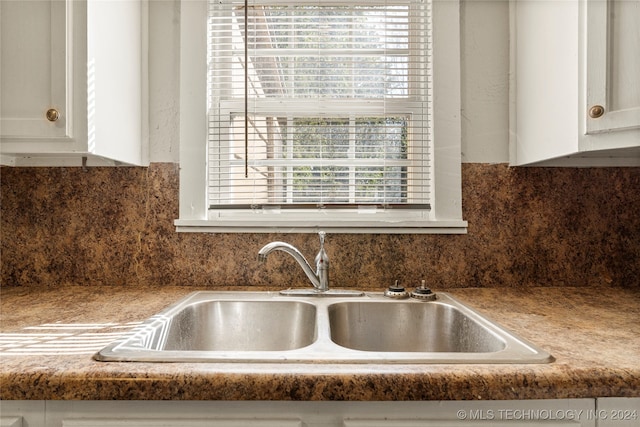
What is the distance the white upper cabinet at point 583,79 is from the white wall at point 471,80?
0.42 ft

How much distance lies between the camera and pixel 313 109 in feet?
4.97

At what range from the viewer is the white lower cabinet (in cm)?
73

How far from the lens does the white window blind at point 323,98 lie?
1.51 m

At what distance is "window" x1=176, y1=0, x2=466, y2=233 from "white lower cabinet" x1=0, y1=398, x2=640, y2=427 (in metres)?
0.82

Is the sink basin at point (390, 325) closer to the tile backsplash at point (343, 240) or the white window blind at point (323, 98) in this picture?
the tile backsplash at point (343, 240)

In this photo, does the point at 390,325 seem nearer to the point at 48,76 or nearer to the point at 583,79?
the point at 583,79

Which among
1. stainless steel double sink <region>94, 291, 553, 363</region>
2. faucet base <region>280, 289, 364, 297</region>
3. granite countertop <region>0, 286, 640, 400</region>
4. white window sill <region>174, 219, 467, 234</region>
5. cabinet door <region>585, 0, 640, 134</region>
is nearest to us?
granite countertop <region>0, 286, 640, 400</region>

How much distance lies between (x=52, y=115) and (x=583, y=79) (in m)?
1.50

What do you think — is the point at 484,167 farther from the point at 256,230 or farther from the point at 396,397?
the point at 396,397

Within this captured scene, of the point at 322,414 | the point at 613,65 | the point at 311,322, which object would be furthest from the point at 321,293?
the point at 613,65

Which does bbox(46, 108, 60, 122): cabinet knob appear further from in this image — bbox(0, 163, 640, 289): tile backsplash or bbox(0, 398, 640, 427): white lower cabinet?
bbox(0, 398, 640, 427): white lower cabinet

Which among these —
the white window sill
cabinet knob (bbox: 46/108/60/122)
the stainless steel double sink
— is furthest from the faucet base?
cabinet knob (bbox: 46/108/60/122)

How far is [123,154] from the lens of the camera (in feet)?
4.42

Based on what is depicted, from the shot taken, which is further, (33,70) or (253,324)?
(253,324)
